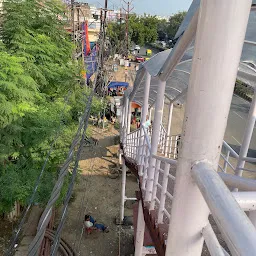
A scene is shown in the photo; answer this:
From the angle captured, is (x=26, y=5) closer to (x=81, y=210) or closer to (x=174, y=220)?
(x=81, y=210)

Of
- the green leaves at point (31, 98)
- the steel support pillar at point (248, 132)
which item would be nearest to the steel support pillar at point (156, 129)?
the steel support pillar at point (248, 132)

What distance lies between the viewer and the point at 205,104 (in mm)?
884

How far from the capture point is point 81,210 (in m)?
9.55

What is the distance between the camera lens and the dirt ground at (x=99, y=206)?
26.3 ft

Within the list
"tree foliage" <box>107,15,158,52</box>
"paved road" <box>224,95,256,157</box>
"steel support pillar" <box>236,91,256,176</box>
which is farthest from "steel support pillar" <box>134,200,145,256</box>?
"tree foliage" <box>107,15,158,52</box>

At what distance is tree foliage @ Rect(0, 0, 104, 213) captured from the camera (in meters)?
5.88

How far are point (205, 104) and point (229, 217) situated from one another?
38 centimetres

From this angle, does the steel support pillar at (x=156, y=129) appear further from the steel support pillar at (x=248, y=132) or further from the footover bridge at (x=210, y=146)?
the footover bridge at (x=210, y=146)

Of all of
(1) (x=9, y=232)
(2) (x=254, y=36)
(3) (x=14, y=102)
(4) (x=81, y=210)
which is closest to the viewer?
(2) (x=254, y=36)

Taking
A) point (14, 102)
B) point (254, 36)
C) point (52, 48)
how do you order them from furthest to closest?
point (52, 48) < point (14, 102) < point (254, 36)

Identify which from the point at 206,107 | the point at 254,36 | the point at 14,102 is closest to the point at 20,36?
the point at 14,102

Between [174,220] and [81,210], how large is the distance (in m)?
9.12

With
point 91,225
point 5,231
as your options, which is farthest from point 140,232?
point 5,231

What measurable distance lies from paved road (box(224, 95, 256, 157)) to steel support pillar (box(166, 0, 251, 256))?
44.8 feet
